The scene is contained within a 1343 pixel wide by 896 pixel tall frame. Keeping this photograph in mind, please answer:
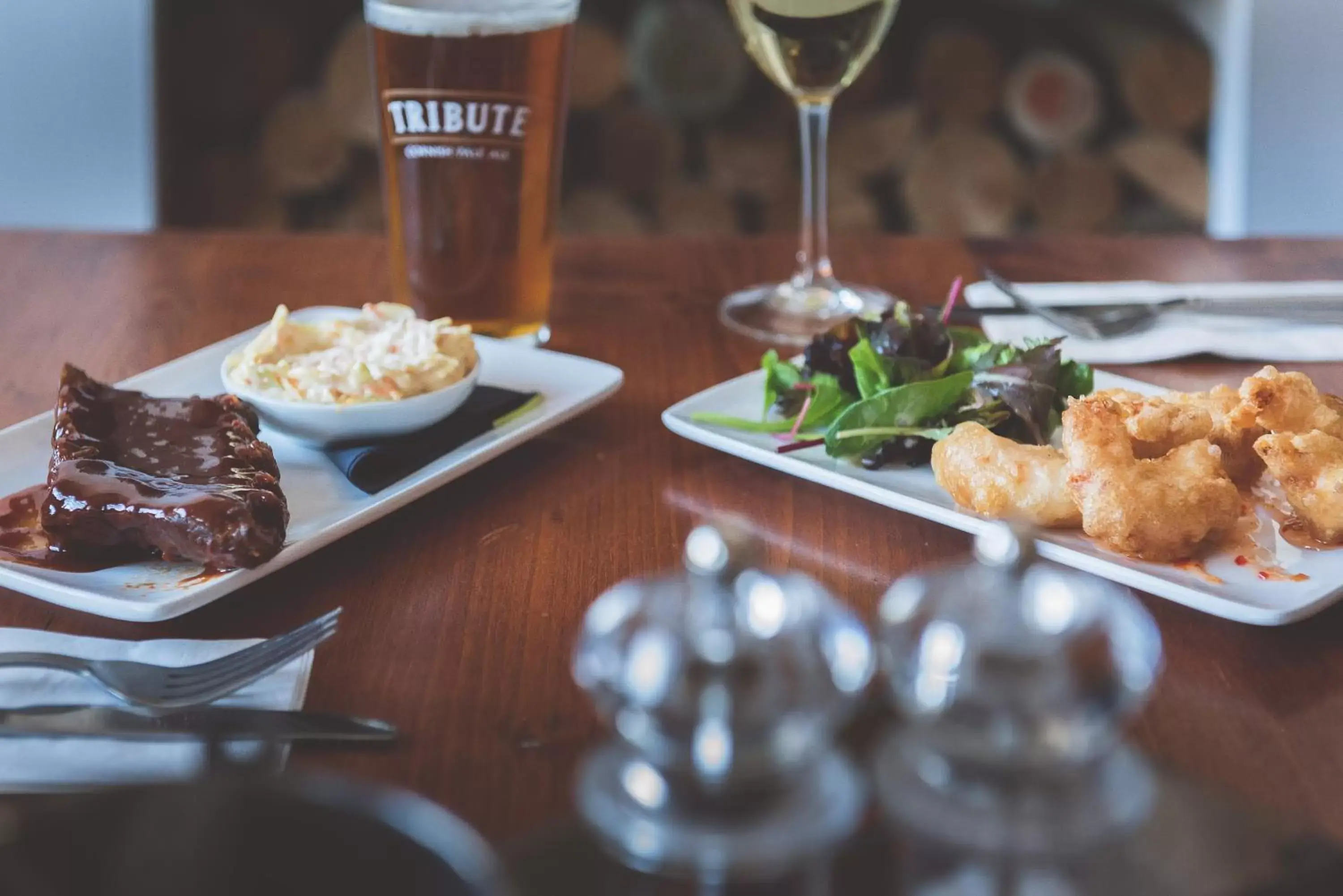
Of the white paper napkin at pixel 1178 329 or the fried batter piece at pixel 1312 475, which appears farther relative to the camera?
the white paper napkin at pixel 1178 329

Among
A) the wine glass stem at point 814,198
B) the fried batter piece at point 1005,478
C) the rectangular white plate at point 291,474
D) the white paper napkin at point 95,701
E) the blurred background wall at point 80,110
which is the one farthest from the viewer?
the blurred background wall at point 80,110

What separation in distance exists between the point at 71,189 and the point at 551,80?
164 cm

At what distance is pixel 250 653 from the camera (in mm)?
696

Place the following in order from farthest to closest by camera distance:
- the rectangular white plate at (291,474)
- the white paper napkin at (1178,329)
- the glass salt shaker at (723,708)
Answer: the white paper napkin at (1178,329)
the rectangular white plate at (291,474)
the glass salt shaker at (723,708)

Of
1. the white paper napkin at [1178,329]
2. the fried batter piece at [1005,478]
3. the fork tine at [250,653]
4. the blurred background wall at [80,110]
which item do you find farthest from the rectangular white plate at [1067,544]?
the blurred background wall at [80,110]

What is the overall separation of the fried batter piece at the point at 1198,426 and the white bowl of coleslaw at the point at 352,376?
455 mm

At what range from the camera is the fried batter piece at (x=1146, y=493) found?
2.65 ft

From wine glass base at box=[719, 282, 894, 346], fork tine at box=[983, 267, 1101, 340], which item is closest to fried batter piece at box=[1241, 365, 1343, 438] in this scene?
fork tine at box=[983, 267, 1101, 340]

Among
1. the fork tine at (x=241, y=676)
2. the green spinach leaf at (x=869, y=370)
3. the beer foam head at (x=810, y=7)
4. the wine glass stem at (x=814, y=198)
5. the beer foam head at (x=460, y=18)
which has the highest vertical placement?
the beer foam head at (x=810, y=7)

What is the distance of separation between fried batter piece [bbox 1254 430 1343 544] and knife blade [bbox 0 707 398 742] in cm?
55

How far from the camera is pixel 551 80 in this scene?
122 centimetres

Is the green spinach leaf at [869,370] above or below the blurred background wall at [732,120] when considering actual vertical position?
below

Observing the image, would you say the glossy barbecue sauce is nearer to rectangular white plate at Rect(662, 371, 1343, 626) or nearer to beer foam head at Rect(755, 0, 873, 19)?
rectangular white plate at Rect(662, 371, 1343, 626)

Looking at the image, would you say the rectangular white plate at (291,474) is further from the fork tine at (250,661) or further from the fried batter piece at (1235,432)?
the fried batter piece at (1235,432)
